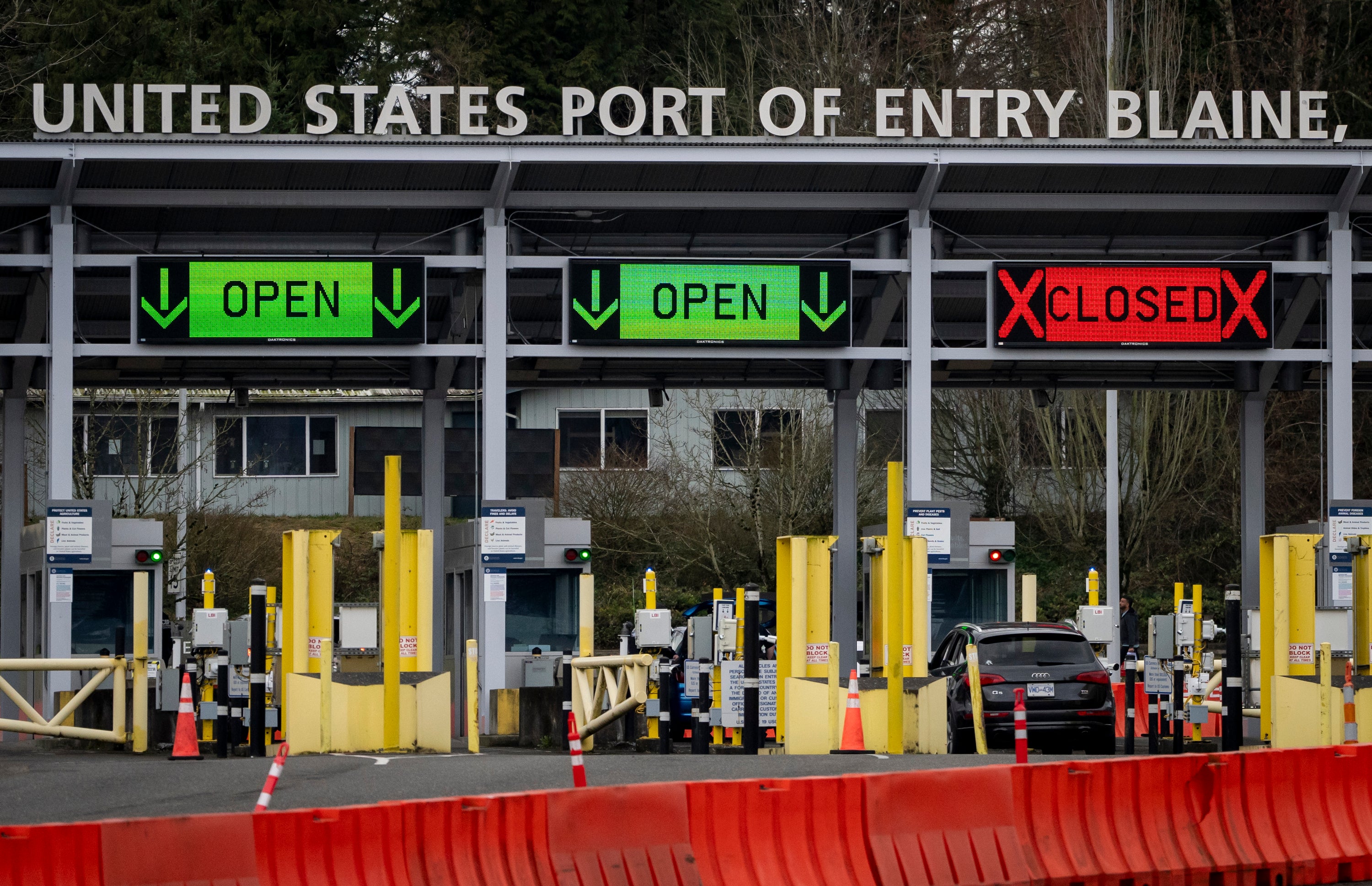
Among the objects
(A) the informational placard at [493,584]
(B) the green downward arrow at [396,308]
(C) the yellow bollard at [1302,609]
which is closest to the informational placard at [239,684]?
(A) the informational placard at [493,584]

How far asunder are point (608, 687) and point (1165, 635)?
6785 mm

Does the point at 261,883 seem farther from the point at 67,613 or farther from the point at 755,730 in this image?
the point at 67,613

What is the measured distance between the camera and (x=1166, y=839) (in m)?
11.4

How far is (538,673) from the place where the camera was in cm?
2402

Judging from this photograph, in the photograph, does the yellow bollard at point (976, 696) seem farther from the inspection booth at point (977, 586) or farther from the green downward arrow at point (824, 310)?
the inspection booth at point (977, 586)

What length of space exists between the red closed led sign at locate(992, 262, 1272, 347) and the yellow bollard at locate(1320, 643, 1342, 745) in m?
7.11

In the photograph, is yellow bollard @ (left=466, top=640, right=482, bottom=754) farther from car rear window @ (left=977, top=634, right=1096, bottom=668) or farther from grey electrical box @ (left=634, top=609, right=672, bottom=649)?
car rear window @ (left=977, top=634, right=1096, bottom=668)

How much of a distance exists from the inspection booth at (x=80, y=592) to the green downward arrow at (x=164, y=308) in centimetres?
232

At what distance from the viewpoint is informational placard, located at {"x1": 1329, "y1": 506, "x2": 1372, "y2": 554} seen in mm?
23656

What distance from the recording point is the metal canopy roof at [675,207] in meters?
23.2

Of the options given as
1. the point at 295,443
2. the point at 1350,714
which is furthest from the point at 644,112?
the point at 295,443

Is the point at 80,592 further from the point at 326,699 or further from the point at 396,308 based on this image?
the point at 326,699

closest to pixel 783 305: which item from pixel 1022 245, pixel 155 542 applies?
pixel 1022 245

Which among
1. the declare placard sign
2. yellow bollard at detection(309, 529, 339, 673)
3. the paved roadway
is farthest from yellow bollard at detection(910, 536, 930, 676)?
the declare placard sign
